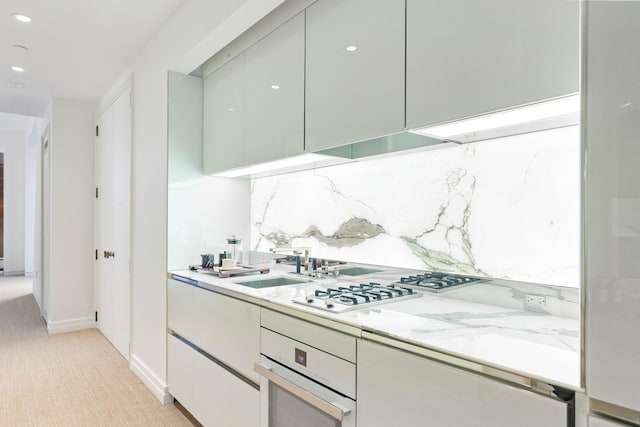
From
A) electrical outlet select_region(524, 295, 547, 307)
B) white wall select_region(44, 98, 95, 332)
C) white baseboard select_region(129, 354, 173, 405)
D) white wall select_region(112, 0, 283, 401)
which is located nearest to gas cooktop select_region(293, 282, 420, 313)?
electrical outlet select_region(524, 295, 547, 307)

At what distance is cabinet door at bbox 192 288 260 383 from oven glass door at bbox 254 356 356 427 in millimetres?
126

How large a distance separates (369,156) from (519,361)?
56.0 inches

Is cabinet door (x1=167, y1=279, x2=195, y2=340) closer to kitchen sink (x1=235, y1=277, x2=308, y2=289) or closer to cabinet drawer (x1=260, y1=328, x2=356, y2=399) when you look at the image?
kitchen sink (x1=235, y1=277, x2=308, y2=289)

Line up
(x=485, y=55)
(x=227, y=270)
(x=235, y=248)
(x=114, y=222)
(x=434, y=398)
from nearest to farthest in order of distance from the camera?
(x=434, y=398)
(x=485, y=55)
(x=227, y=270)
(x=235, y=248)
(x=114, y=222)

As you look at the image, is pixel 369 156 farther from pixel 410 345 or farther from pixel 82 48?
pixel 82 48

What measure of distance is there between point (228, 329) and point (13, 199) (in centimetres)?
945

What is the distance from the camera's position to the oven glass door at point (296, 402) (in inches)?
53.0

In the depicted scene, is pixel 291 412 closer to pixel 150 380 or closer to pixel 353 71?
pixel 353 71

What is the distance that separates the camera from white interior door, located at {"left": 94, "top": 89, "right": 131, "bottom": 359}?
3660 mm

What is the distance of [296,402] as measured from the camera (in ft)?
5.15

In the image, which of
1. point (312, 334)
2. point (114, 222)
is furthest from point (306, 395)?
point (114, 222)

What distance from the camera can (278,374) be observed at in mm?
1632

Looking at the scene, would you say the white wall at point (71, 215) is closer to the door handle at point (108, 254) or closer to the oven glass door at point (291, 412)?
the door handle at point (108, 254)

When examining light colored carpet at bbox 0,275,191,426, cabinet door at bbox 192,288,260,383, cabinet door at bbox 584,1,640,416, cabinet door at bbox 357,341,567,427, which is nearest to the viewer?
cabinet door at bbox 584,1,640,416
